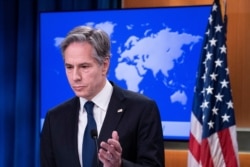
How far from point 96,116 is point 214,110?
4.49 ft

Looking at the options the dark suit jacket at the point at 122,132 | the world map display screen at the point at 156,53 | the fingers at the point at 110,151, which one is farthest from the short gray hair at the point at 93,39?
the world map display screen at the point at 156,53

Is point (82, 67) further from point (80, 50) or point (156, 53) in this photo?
point (156, 53)

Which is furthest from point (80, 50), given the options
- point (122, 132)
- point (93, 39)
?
point (122, 132)

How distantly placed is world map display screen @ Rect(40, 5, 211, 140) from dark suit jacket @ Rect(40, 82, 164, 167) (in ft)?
5.55

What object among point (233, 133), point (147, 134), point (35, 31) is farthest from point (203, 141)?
point (35, 31)

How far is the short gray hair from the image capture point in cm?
198

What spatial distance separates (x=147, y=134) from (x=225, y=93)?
1.38m

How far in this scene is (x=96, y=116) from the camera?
2.12 meters

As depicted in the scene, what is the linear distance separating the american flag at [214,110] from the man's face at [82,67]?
56.2 inches

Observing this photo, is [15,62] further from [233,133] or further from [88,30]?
[88,30]

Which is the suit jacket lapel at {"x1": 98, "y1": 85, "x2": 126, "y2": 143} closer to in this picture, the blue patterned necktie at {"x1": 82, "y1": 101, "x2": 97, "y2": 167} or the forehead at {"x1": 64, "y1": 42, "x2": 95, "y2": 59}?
the blue patterned necktie at {"x1": 82, "y1": 101, "x2": 97, "y2": 167}

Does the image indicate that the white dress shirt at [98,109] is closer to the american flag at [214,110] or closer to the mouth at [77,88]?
the mouth at [77,88]

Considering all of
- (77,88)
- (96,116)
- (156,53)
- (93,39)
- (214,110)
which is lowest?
(214,110)

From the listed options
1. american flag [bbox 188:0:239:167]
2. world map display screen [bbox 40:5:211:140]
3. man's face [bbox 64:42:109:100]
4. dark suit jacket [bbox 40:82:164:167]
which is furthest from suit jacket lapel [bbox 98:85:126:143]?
world map display screen [bbox 40:5:211:140]
